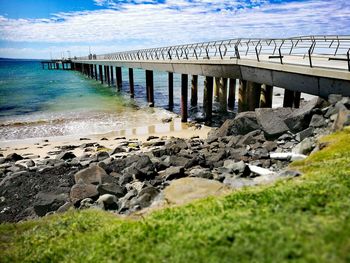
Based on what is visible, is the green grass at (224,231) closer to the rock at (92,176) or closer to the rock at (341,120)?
the rock at (341,120)

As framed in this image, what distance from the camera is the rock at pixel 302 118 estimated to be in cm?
1248

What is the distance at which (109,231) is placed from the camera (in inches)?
234

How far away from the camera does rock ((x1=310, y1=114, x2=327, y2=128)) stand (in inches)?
462

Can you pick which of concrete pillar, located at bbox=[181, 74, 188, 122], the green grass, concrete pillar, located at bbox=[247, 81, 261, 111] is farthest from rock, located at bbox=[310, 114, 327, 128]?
concrete pillar, located at bbox=[181, 74, 188, 122]

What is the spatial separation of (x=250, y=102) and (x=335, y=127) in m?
9.62

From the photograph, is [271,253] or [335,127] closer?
[271,253]

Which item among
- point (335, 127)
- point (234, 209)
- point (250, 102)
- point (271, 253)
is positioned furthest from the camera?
point (250, 102)

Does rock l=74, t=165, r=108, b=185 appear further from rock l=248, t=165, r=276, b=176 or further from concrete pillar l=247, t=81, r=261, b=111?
concrete pillar l=247, t=81, r=261, b=111

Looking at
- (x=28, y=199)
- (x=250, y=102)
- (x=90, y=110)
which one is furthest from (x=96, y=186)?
(x=90, y=110)

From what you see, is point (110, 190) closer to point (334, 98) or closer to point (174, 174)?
point (174, 174)

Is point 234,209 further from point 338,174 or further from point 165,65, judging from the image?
point 165,65

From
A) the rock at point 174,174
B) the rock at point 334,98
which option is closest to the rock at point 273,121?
the rock at point 334,98

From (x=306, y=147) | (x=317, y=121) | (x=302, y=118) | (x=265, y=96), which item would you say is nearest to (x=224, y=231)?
(x=306, y=147)

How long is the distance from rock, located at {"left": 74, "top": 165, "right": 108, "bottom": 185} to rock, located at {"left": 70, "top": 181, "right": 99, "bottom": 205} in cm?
74
